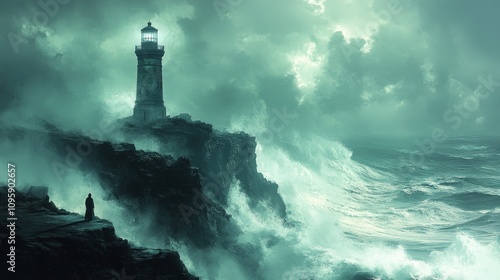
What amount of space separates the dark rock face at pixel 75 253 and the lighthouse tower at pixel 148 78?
22.1m

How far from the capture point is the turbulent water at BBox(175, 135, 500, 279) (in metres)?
30.0

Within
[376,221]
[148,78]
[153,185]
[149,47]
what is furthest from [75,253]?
[376,221]

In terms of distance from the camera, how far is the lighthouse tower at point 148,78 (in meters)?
42.0

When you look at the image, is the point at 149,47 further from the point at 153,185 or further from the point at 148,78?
the point at 153,185

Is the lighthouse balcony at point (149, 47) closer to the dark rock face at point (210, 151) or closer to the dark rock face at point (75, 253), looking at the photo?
the dark rock face at point (210, 151)

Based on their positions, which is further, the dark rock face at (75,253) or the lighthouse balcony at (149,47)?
the lighthouse balcony at (149,47)

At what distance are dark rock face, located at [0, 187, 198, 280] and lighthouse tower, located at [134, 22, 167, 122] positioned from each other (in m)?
22.1

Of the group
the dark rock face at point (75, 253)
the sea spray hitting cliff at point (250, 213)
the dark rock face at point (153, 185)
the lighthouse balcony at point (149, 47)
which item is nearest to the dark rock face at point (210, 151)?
the sea spray hitting cliff at point (250, 213)

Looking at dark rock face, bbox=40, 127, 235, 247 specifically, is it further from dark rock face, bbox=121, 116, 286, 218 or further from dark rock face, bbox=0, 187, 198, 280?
dark rock face, bbox=0, 187, 198, 280

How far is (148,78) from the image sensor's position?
138 ft

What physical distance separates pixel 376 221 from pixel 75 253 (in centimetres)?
3793

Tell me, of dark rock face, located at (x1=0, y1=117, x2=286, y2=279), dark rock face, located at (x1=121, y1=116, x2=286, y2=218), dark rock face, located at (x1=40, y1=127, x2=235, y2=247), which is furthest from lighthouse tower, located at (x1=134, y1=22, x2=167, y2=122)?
dark rock face, located at (x1=40, y1=127, x2=235, y2=247)

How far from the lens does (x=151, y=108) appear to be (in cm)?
4225

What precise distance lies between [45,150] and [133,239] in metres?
8.09
